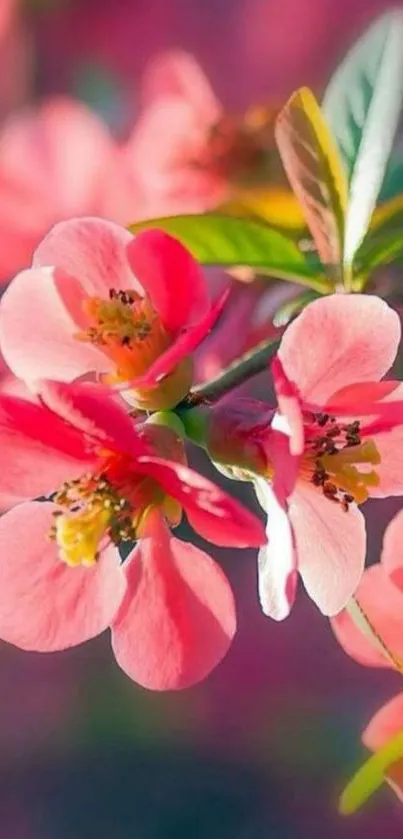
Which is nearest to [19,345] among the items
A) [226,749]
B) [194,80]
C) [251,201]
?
[251,201]

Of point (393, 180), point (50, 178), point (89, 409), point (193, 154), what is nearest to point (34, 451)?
point (89, 409)

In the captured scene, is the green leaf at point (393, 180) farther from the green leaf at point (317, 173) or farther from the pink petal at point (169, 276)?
the pink petal at point (169, 276)

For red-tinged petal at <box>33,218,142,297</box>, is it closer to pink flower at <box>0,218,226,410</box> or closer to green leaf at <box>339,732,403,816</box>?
pink flower at <box>0,218,226,410</box>

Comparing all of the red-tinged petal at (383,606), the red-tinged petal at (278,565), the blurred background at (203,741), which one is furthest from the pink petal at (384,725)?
the blurred background at (203,741)

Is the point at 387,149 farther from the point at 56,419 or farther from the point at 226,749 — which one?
the point at 226,749

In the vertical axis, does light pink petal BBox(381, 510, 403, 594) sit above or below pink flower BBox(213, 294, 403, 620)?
below

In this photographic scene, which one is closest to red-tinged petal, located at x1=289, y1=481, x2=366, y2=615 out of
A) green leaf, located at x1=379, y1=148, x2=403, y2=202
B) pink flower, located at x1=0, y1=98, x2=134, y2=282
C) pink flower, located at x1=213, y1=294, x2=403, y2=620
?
pink flower, located at x1=213, y1=294, x2=403, y2=620
